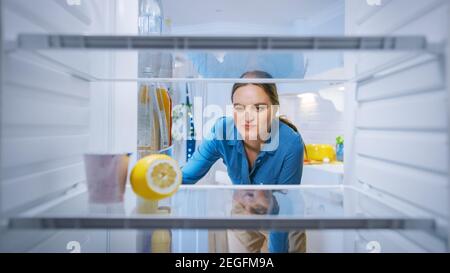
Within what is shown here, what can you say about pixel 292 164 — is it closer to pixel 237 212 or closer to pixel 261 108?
pixel 261 108

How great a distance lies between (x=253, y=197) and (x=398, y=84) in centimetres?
50

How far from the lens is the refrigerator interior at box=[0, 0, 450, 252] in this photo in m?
0.68

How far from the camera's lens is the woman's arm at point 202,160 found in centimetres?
146

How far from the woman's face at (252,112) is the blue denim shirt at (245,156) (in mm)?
33

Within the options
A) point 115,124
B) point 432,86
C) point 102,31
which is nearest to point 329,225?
point 432,86

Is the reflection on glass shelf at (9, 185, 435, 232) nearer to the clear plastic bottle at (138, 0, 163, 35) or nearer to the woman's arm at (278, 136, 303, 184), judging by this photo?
the woman's arm at (278, 136, 303, 184)

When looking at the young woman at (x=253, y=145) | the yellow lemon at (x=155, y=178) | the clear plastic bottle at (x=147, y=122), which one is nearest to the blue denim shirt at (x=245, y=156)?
the young woman at (x=253, y=145)

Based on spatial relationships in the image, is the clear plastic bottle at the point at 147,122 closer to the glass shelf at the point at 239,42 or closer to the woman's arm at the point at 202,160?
the woman's arm at the point at 202,160

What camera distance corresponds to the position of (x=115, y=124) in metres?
1.19

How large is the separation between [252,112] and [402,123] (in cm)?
69

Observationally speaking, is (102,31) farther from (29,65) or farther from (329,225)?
(329,225)

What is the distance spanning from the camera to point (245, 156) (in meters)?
1.46

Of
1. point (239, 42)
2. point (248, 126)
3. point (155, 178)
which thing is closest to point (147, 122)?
point (248, 126)

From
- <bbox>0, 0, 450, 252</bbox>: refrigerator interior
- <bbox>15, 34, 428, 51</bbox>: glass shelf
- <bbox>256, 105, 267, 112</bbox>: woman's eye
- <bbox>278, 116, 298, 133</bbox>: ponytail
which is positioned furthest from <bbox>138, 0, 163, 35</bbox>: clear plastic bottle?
<bbox>15, 34, 428, 51</bbox>: glass shelf
